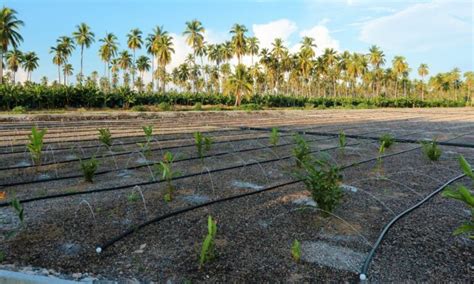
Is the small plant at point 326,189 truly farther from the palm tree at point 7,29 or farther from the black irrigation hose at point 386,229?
the palm tree at point 7,29

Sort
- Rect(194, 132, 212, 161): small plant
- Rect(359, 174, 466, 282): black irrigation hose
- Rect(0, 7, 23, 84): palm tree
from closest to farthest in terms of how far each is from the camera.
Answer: Rect(359, 174, 466, 282): black irrigation hose, Rect(194, 132, 212, 161): small plant, Rect(0, 7, 23, 84): palm tree

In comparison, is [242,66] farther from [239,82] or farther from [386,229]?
[386,229]

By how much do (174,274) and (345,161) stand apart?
16.0ft

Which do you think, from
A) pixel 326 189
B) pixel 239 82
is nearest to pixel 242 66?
pixel 239 82

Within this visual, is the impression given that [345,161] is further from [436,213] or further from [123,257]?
[123,257]

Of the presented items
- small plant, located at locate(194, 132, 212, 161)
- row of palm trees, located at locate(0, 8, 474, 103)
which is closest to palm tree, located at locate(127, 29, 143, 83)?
row of palm trees, located at locate(0, 8, 474, 103)

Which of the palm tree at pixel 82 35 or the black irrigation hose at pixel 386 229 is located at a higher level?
the palm tree at pixel 82 35

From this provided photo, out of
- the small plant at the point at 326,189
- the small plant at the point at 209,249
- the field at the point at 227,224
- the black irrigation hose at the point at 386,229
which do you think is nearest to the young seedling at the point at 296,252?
the field at the point at 227,224

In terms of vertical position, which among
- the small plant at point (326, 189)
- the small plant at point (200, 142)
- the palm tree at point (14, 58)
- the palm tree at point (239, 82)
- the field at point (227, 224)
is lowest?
the field at point (227, 224)

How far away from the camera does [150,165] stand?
6.10 metres

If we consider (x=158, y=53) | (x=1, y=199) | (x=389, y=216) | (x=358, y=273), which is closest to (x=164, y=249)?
(x=358, y=273)

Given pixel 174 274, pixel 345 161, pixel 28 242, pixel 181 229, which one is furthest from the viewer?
pixel 345 161

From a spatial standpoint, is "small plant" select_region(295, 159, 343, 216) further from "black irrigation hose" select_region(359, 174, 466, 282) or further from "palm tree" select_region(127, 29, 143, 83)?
"palm tree" select_region(127, 29, 143, 83)

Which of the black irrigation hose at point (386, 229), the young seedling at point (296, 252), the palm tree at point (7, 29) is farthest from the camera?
the palm tree at point (7, 29)
